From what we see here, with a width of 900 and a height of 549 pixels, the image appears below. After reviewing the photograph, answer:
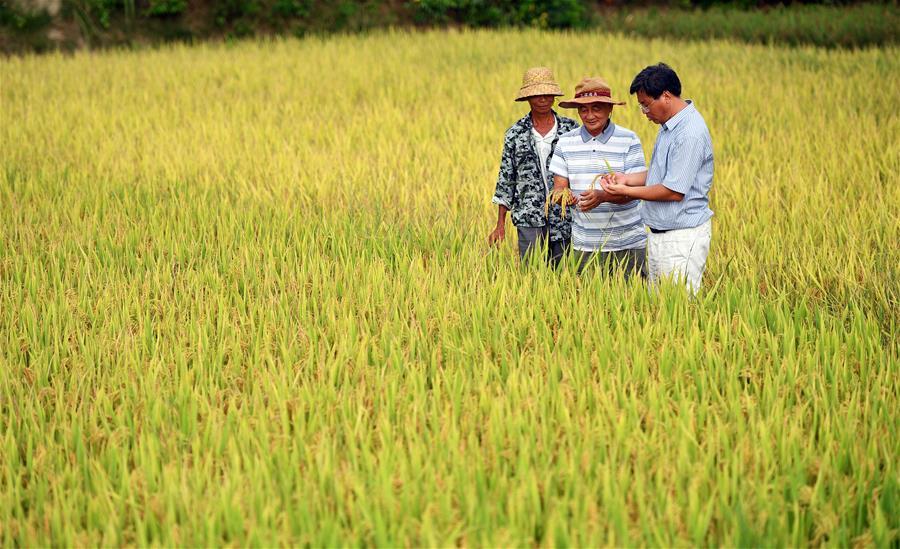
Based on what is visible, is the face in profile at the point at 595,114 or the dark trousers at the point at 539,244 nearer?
the face in profile at the point at 595,114

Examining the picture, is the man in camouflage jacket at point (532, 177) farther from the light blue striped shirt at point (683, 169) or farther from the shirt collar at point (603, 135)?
the light blue striped shirt at point (683, 169)

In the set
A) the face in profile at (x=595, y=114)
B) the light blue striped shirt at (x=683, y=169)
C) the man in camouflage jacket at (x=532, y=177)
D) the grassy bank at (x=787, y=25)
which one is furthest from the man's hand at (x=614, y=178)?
the grassy bank at (x=787, y=25)

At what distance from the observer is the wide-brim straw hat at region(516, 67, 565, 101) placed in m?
4.39

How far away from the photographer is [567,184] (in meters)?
4.39

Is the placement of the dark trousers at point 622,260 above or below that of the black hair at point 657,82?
below

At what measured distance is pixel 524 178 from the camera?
4.66m

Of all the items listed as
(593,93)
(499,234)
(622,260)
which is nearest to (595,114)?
(593,93)

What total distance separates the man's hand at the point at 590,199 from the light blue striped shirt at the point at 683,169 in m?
0.20

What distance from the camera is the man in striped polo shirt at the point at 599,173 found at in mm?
4172

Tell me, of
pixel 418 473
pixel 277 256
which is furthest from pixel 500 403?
pixel 277 256

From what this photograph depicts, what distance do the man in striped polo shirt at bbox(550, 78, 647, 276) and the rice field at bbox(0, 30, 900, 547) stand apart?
183 mm

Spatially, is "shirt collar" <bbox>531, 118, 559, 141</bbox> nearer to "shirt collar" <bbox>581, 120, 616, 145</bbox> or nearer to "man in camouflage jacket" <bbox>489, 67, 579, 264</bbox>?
"man in camouflage jacket" <bbox>489, 67, 579, 264</bbox>

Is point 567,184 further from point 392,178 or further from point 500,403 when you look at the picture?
point 392,178

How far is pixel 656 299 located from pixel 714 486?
1.60 meters
